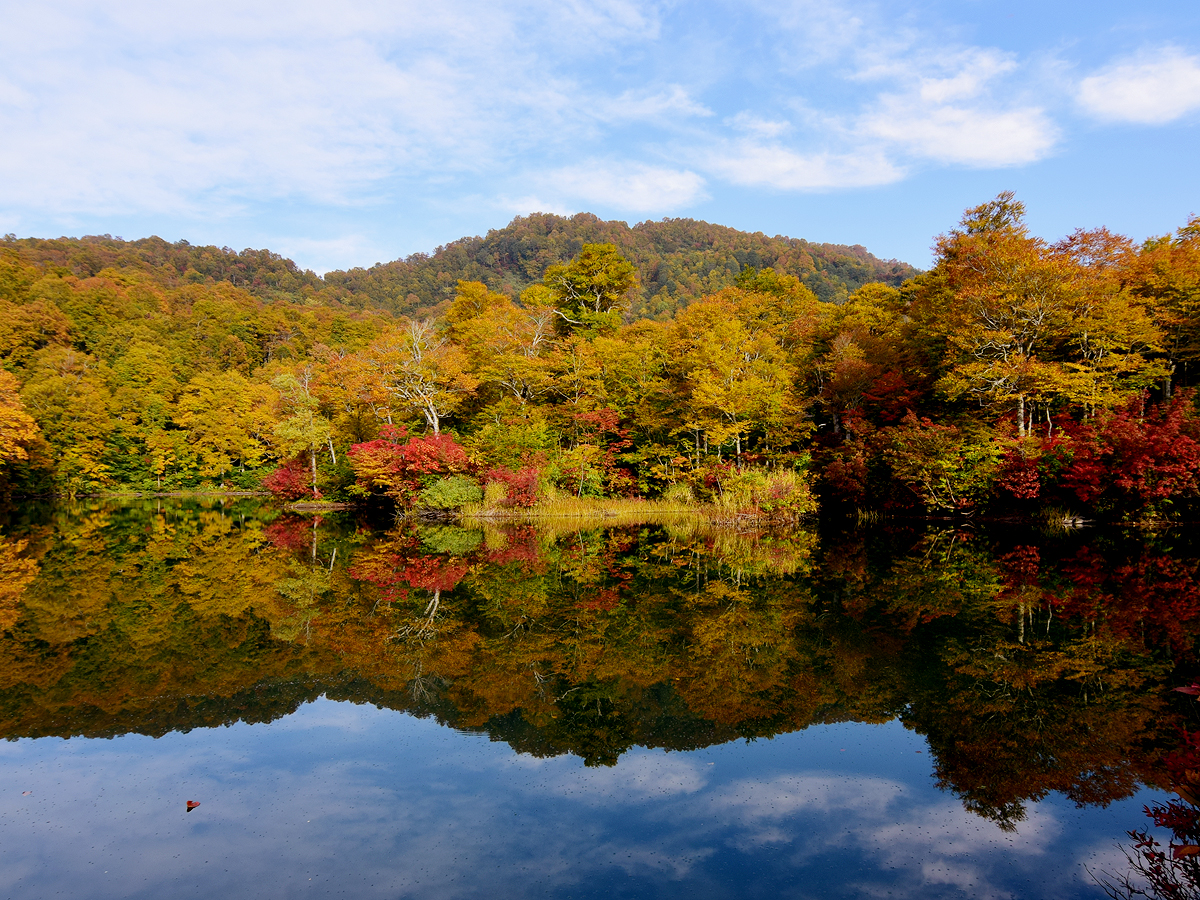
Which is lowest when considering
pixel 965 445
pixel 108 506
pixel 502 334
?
pixel 108 506

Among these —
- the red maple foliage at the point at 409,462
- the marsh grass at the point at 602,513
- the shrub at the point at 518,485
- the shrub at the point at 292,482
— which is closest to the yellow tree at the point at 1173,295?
the marsh grass at the point at 602,513

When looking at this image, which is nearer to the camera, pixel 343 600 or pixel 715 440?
pixel 343 600

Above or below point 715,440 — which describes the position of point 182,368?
above

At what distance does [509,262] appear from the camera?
3971 inches

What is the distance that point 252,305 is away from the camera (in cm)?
6881

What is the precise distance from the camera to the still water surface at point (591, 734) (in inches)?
158

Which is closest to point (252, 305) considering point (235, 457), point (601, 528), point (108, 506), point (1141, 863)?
point (235, 457)

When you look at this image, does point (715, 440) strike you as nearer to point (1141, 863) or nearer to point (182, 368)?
point (1141, 863)

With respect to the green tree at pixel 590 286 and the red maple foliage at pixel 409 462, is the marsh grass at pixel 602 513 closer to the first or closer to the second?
the red maple foliage at pixel 409 462

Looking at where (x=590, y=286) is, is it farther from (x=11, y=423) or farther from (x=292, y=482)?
(x=11, y=423)

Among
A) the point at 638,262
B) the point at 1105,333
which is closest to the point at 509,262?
the point at 638,262

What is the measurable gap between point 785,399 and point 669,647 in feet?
56.6

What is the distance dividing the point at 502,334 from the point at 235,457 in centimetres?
2841

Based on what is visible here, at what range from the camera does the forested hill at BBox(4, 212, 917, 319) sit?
77625 mm
